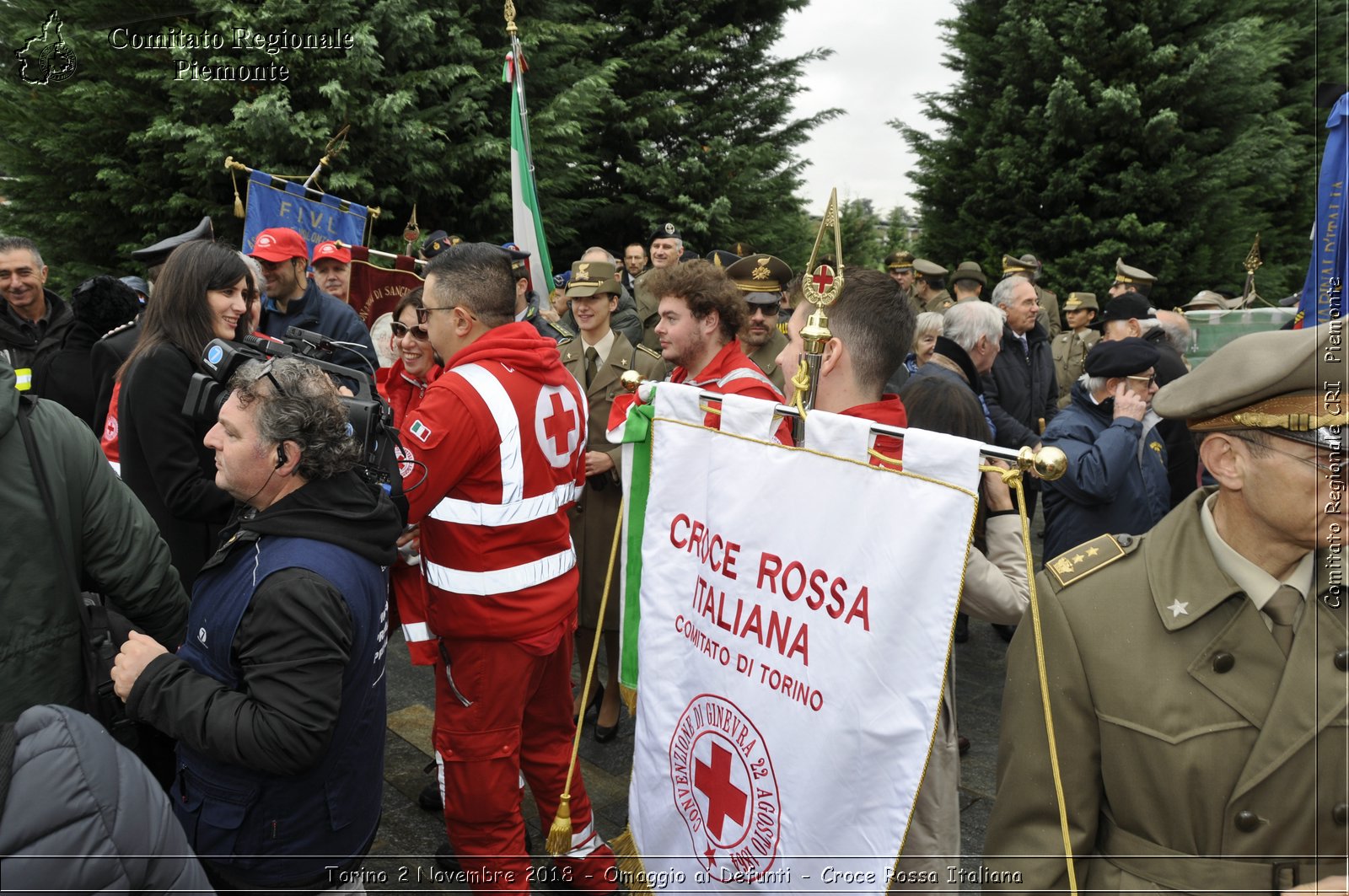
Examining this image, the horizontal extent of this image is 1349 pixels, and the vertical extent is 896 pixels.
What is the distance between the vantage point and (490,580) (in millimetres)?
3016

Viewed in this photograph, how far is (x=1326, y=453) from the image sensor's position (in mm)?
1561

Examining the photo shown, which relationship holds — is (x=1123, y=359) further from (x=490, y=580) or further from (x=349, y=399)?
(x=349, y=399)

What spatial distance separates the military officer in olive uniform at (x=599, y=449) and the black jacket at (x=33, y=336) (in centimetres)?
285

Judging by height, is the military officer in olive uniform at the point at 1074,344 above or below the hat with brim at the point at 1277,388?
above

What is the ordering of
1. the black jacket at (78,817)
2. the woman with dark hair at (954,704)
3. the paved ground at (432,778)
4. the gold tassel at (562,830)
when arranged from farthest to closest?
the paved ground at (432,778), the gold tassel at (562,830), the woman with dark hair at (954,704), the black jacket at (78,817)

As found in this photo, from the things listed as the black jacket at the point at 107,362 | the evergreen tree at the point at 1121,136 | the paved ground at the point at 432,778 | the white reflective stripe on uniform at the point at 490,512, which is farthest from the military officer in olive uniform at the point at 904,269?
the black jacket at the point at 107,362

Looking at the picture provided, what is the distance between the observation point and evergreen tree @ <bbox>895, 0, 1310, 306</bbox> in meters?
14.7

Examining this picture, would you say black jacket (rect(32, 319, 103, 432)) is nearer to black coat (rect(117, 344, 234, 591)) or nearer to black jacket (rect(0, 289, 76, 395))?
black jacket (rect(0, 289, 76, 395))

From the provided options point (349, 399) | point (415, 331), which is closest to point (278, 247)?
point (415, 331)

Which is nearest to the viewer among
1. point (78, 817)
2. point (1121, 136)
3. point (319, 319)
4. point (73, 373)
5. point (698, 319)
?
point (78, 817)

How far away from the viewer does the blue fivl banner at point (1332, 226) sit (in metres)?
4.45

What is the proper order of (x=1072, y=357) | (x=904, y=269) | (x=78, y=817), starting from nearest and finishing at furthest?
Result: 1. (x=78, y=817)
2. (x=1072, y=357)
3. (x=904, y=269)

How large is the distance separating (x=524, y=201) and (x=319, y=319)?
2.09 metres

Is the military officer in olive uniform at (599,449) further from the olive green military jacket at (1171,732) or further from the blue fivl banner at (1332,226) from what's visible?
the blue fivl banner at (1332,226)
